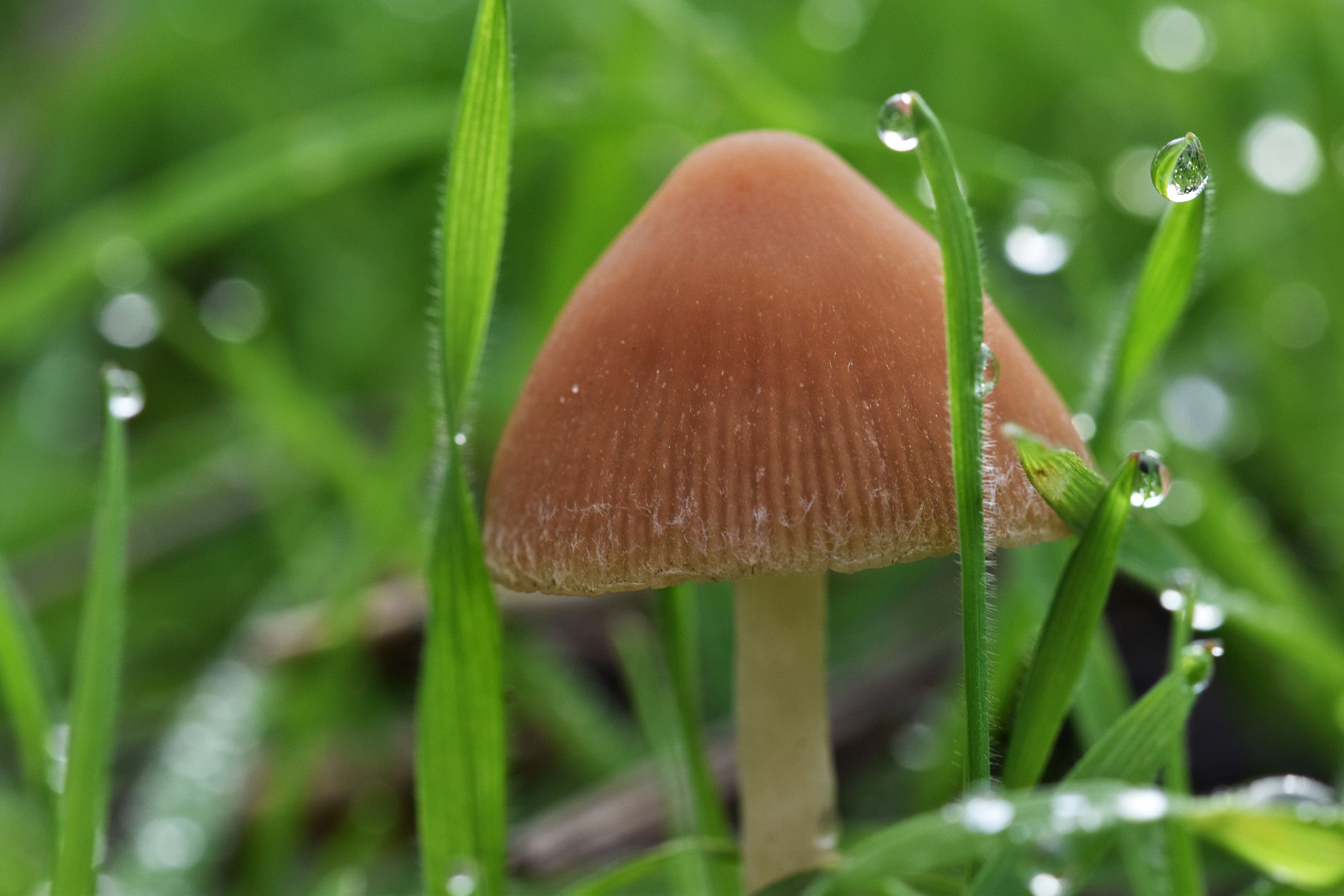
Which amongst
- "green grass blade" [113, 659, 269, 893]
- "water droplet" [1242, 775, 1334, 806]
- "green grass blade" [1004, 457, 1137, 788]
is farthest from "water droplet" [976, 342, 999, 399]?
"green grass blade" [113, 659, 269, 893]

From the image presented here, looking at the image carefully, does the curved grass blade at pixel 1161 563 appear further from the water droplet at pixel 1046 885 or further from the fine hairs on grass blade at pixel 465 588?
the fine hairs on grass blade at pixel 465 588

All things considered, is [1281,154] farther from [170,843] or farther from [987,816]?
[170,843]

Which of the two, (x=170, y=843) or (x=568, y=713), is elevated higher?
(x=568, y=713)

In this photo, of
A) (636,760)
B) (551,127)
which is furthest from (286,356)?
(636,760)

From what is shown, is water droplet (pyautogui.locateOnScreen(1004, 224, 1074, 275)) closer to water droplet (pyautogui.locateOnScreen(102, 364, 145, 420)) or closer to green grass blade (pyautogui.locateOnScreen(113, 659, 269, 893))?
water droplet (pyautogui.locateOnScreen(102, 364, 145, 420))

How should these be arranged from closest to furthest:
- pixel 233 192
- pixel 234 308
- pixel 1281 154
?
pixel 233 192 < pixel 1281 154 < pixel 234 308

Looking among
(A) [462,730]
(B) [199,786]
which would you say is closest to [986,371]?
(A) [462,730]

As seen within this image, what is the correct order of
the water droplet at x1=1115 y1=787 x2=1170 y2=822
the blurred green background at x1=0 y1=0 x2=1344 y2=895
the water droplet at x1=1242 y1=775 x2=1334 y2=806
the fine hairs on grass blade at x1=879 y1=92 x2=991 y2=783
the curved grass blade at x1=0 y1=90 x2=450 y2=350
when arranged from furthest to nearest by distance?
the curved grass blade at x1=0 y1=90 x2=450 y2=350, the blurred green background at x1=0 y1=0 x2=1344 y2=895, the water droplet at x1=1242 y1=775 x2=1334 y2=806, the fine hairs on grass blade at x1=879 y1=92 x2=991 y2=783, the water droplet at x1=1115 y1=787 x2=1170 y2=822
